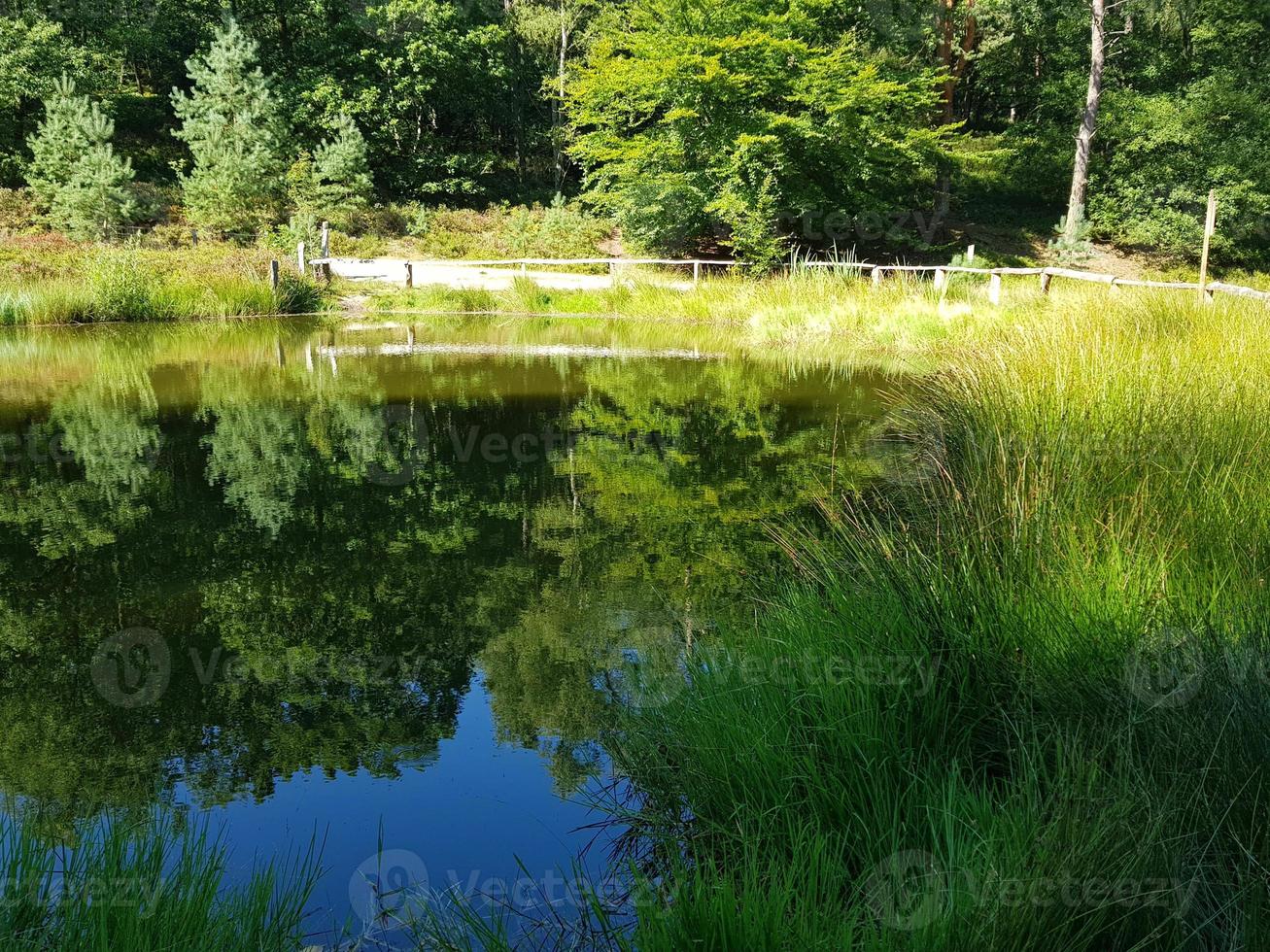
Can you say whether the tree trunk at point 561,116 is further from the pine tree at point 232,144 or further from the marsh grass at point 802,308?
the marsh grass at point 802,308

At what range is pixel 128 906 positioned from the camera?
80.3 inches

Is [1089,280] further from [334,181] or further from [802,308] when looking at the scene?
[334,181]

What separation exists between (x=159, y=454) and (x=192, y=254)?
17030 mm

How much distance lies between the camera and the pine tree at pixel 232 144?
2702 cm

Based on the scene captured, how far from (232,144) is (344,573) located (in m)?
27.1

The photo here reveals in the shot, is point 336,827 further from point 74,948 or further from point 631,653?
point 631,653

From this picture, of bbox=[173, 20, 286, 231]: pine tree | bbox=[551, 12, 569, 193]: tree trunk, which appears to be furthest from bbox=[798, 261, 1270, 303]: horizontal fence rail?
bbox=[551, 12, 569, 193]: tree trunk

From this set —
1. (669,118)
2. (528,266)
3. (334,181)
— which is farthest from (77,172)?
(669,118)

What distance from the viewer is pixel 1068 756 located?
7.94 feet

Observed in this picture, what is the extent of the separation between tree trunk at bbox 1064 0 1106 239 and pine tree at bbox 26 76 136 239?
26059 mm

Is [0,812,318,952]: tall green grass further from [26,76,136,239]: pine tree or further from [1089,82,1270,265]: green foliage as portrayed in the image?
[1089,82,1270,265]: green foliage

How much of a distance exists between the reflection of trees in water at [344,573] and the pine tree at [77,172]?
1883cm

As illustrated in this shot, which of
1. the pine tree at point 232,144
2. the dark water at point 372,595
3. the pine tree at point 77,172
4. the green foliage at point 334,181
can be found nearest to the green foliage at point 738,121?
the green foliage at point 334,181

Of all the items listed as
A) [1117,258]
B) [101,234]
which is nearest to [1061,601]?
[101,234]
